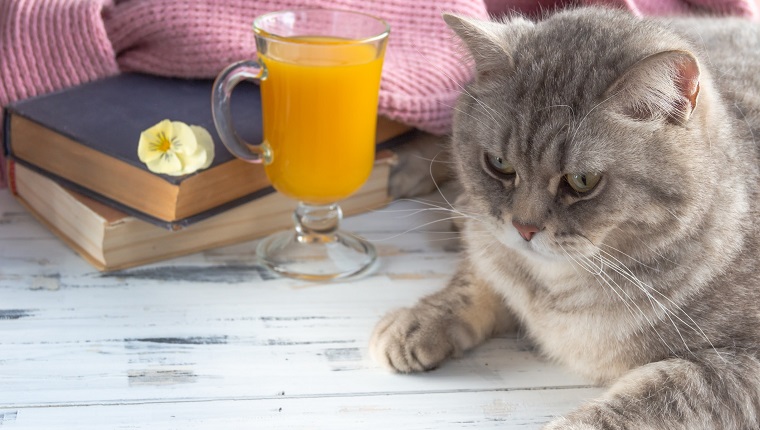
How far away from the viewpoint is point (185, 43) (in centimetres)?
139

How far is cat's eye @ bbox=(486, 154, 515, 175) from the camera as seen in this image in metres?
1.00

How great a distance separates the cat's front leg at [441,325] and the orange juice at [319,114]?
0.22m

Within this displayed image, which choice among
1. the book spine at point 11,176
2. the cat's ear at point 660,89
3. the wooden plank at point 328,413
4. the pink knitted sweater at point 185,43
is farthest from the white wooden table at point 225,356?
the cat's ear at point 660,89

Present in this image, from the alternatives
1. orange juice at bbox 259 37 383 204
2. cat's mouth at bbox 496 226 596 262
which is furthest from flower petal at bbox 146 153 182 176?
cat's mouth at bbox 496 226 596 262

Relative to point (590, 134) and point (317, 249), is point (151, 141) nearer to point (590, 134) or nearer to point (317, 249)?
point (317, 249)

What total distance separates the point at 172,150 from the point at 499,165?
46 centimetres

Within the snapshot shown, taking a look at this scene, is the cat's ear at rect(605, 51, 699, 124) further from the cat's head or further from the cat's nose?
the cat's nose

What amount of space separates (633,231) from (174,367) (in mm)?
551

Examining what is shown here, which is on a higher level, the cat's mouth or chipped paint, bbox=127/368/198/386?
the cat's mouth

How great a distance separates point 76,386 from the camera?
102 centimetres

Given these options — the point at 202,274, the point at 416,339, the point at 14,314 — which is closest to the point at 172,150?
the point at 202,274

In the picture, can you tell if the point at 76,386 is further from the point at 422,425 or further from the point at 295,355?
the point at 422,425

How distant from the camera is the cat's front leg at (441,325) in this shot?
1.08 meters

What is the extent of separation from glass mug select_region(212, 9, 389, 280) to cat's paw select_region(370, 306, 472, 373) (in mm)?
174
